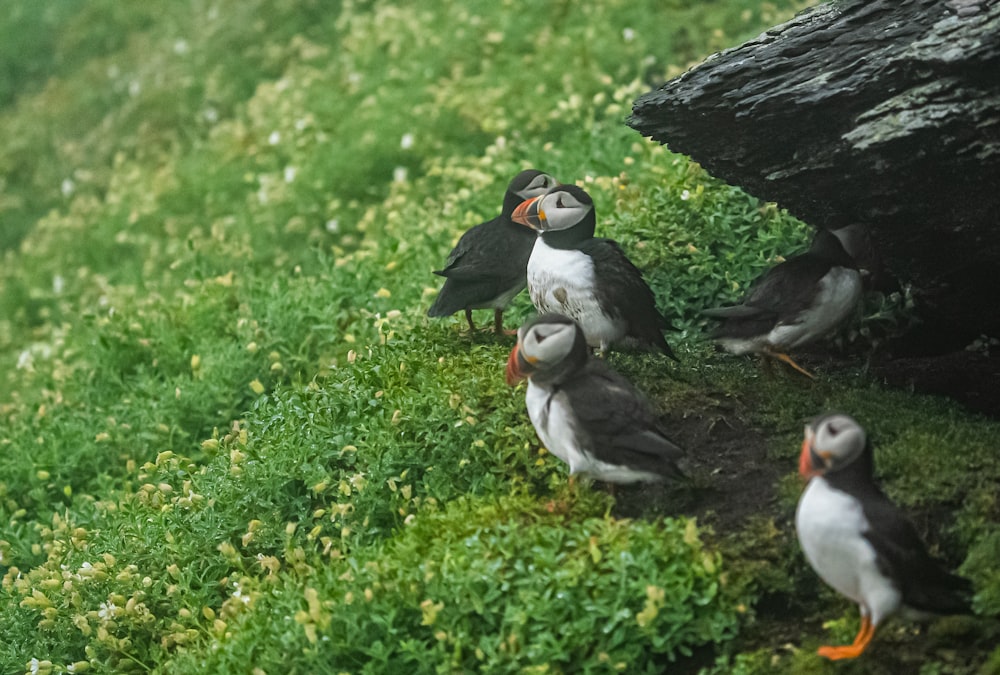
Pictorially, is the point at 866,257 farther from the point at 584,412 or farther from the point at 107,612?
the point at 107,612

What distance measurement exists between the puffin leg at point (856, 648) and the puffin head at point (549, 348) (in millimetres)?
1679

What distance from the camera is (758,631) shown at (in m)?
4.78

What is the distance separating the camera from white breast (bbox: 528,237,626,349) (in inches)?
243

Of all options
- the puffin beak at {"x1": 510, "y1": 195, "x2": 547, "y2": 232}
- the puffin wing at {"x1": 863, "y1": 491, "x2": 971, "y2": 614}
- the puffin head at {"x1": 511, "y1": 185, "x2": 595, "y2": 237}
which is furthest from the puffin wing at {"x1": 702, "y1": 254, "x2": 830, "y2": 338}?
the puffin wing at {"x1": 863, "y1": 491, "x2": 971, "y2": 614}

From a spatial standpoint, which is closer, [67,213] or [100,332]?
[100,332]

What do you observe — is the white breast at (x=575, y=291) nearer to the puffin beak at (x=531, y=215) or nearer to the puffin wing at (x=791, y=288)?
the puffin beak at (x=531, y=215)

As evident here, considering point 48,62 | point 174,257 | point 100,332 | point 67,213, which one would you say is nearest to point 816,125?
point 100,332

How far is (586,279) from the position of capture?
617 cm

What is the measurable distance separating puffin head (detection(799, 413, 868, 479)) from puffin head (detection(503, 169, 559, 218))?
293 centimetres

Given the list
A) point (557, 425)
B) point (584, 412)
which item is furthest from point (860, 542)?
point (557, 425)

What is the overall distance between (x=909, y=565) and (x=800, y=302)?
1883 mm

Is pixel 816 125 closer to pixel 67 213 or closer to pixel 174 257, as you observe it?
pixel 174 257

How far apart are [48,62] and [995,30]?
1561 cm

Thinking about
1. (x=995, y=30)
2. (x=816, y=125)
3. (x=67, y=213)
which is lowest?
(x=67, y=213)
